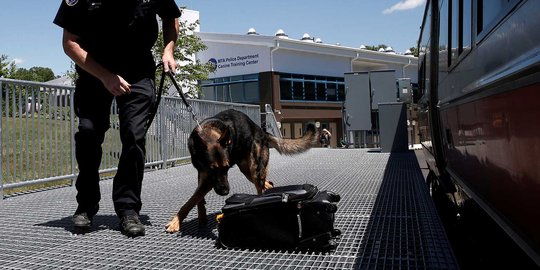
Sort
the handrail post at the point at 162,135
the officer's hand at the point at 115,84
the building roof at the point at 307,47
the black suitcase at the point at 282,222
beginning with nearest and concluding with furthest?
1. the black suitcase at the point at 282,222
2. the officer's hand at the point at 115,84
3. the handrail post at the point at 162,135
4. the building roof at the point at 307,47

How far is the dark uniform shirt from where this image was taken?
11.1 ft

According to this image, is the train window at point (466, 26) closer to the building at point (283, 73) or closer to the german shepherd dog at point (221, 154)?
the german shepherd dog at point (221, 154)

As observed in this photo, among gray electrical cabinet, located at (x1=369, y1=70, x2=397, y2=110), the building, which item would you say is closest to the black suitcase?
Answer: gray electrical cabinet, located at (x1=369, y1=70, x2=397, y2=110)

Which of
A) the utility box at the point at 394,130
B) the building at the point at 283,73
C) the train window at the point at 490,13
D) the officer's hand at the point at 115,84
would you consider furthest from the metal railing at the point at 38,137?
the building at the point at 283,73

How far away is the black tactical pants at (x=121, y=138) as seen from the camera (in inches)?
141

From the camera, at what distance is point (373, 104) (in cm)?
1518

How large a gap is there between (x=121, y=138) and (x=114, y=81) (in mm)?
495

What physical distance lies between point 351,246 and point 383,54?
1599 inches

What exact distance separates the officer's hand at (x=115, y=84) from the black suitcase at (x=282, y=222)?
1232mm

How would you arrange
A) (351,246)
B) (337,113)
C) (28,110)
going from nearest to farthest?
(351,246) → (28,110) → (337,113)

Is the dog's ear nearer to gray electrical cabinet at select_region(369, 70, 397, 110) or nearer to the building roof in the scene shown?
gray electrical cabinet at select_region(369, 70, 397, 110)

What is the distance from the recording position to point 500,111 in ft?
6.42

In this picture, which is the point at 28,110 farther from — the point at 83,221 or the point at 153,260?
the point at 153,260

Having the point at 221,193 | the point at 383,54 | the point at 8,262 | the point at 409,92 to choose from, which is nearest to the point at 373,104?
the point at 409,92
